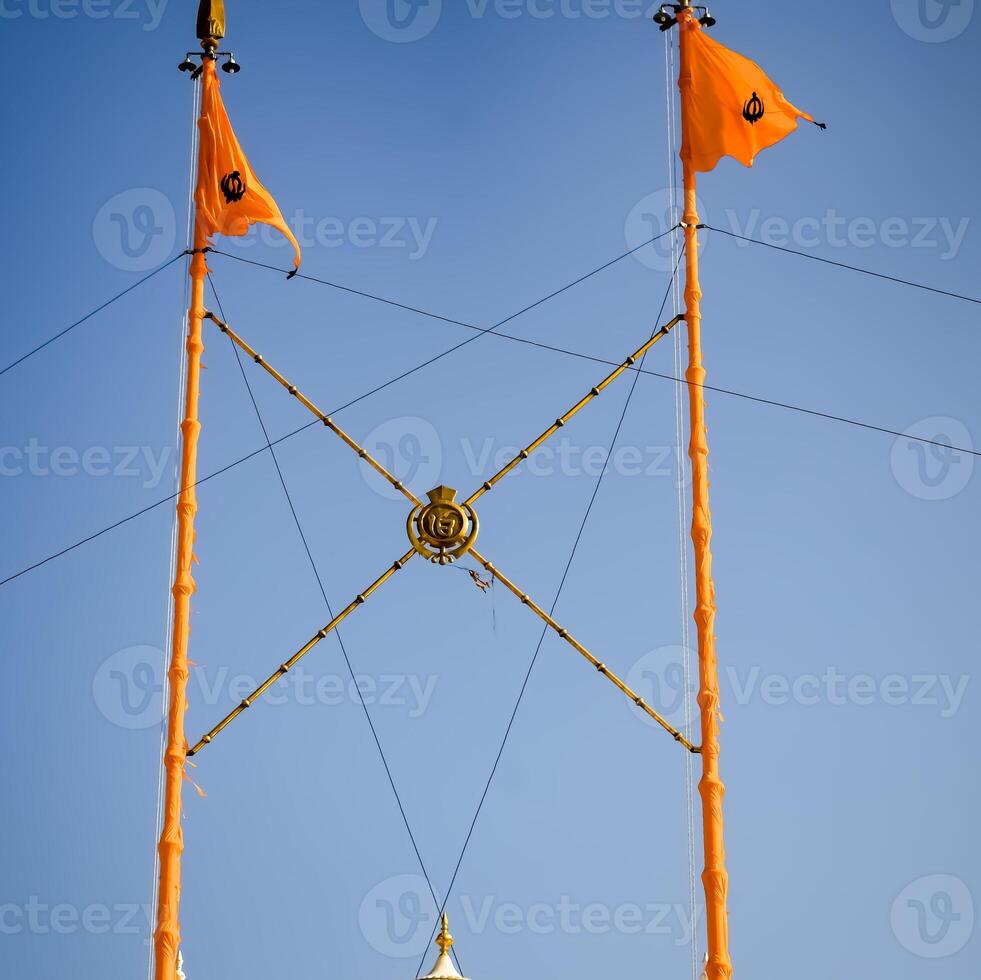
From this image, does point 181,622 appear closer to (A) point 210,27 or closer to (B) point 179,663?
(B) point 179,663

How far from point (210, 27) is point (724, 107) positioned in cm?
950

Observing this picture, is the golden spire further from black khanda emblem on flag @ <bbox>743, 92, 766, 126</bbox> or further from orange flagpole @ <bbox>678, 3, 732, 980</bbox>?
black khanda emblem on flag @ <bbox>743, 92, 766, 126</bbox>

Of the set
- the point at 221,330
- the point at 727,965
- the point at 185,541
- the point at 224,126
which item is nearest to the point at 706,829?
the point at 727,965

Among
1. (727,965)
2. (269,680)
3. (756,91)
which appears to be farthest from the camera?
(756,91)

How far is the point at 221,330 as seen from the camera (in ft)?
119

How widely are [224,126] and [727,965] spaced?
56.7ft

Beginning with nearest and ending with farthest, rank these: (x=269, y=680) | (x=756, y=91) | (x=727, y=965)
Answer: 1. (x=727, y=965)
2. (x=269, y=680)
3. (x=756, y=91)

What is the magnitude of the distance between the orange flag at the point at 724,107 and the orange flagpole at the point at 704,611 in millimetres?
119

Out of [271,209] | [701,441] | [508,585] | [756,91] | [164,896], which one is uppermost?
[756,91]

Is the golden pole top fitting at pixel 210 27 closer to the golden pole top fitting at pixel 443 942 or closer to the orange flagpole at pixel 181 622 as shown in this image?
the orange flagpole at pixel 181 622

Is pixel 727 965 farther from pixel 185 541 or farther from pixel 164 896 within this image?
pixel 185 541

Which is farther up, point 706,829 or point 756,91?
point 756,91

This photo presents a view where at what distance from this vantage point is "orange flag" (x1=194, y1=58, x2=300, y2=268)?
36.6 m

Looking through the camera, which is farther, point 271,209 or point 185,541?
point 271,209
